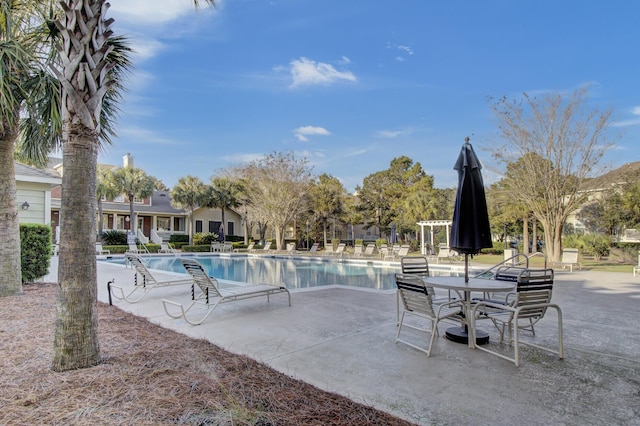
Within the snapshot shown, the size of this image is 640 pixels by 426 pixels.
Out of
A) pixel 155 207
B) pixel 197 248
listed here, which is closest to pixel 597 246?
pixel 197 248

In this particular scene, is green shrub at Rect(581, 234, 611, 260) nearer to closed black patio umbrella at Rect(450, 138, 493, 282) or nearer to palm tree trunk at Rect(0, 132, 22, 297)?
closed black patio umbrella at Rect(450, 138, 493, 282)

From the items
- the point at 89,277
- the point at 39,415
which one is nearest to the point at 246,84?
the point at 89,277

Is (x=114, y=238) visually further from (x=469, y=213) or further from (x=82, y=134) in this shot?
(x=469, y=213)

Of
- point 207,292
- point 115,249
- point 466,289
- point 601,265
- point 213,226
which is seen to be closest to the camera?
point 466,289

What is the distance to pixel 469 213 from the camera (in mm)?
4402

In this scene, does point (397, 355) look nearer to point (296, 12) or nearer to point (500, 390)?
point (500, 390)

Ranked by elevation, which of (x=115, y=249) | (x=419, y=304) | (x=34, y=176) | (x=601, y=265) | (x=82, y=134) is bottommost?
(x=601, y=265)

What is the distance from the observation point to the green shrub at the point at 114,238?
25.4 m

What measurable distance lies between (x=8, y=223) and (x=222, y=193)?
23235mm

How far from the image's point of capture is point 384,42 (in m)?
14.4

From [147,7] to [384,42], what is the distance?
11.8 meters

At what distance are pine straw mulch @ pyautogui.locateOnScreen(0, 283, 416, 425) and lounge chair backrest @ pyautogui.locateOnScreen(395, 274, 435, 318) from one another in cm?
149

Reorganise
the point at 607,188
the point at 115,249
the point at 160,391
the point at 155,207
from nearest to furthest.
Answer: the point at 160,391 → the point at 607,188 → the point at 115,249 → the point at 155,207

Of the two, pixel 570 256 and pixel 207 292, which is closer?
pixel 207 292
